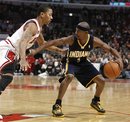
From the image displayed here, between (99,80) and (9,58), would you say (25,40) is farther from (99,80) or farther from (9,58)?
(99,80)

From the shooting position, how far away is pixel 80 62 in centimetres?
674

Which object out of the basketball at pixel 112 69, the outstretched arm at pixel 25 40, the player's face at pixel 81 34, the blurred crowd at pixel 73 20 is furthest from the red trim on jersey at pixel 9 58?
the blurred crowd at pixel 73 20

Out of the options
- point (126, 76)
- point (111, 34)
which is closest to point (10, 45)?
point (126, 76)

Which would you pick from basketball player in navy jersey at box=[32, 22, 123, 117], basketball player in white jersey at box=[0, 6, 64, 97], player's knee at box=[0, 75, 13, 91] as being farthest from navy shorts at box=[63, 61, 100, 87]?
player's knee at box=[0, 75, 13, 91]

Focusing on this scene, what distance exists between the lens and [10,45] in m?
5.93

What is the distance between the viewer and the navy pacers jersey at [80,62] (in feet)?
21.8

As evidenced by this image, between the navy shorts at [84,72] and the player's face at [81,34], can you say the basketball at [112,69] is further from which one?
the player's face at [81,34]

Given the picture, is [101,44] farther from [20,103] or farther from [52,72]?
[52,72]

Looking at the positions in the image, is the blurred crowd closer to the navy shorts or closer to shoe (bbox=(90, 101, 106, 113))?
shoe (bbox=(90, 101, 106, 113))

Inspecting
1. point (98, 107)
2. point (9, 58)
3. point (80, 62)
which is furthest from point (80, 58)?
point (9, 58)

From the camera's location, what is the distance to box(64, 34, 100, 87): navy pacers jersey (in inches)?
261

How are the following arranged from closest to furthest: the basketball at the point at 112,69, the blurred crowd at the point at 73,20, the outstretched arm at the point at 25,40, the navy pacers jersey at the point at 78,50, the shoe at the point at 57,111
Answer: the outstretched arm at the point at 25,40
the shoe at the point at 57,111
the basketball at the point at 112,69
the navy pacers jersey at the point at 78,50
the blurred crowd at the point at 73,20

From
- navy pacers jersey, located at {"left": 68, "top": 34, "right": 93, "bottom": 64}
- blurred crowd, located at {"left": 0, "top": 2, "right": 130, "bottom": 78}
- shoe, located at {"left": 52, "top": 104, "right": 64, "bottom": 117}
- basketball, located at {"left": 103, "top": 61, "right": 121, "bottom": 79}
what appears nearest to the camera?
shoe, located at {"left": 52, "top": 104, "right": 64, "bottom": 117}

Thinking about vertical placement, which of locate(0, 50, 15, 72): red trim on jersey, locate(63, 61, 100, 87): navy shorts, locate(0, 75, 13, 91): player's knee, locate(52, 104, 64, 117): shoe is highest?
locate(0, 50, 15, 72): red trim on jersey
